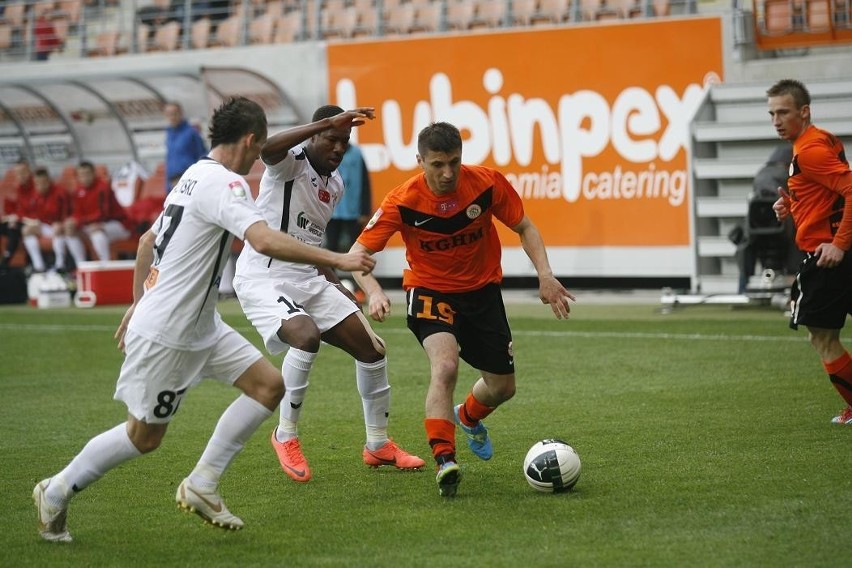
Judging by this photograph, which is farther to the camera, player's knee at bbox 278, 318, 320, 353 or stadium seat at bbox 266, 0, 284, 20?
stadium seat at bbox 266, 0, 284, 20

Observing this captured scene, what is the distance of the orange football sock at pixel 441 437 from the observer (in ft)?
21.4

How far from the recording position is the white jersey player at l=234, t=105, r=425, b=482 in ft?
24.6

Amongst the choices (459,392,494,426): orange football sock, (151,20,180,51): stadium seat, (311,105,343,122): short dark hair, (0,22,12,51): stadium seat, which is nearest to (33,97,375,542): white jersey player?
(311,105,343,122): short dark hair

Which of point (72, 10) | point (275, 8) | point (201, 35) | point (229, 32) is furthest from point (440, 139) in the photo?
point (72, 10)

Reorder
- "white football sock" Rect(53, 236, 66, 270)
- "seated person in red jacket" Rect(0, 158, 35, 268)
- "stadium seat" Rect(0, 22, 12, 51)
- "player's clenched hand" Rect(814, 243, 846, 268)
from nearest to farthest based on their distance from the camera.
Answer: "player's clenched hand" Rect(814, 243, 846, 268), "white football sock" Rect(53, 236, 66, 270), "seated person in red jacket" Rect(0, 158, 35, 268), "stadium seat" Rect(0, 22, 12, 51)

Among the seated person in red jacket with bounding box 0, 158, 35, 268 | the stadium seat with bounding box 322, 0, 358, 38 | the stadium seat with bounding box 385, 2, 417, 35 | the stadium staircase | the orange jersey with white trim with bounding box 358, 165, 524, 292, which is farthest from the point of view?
the seated person in red jacket with bounding box 0, 158, 35, 268

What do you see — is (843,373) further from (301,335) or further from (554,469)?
(301,335)

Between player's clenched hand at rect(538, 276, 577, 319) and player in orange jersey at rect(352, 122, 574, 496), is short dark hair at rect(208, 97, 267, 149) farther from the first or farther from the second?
player's clenched hand at rect(538, 276, 577, 319)

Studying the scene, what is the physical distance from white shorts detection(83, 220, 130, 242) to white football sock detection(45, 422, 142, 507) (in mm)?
15917

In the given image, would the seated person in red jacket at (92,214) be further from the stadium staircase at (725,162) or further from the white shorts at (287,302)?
the white shorts at (287,302)

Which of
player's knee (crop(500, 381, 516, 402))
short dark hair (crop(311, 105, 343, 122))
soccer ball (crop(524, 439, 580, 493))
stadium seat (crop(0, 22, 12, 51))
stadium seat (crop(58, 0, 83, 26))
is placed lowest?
soccer ball (crop(524, 439, 580, 493))

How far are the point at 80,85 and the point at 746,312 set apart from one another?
12789 mm

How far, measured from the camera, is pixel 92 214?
21125mm

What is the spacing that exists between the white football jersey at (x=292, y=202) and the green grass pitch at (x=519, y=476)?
1.21 metres
